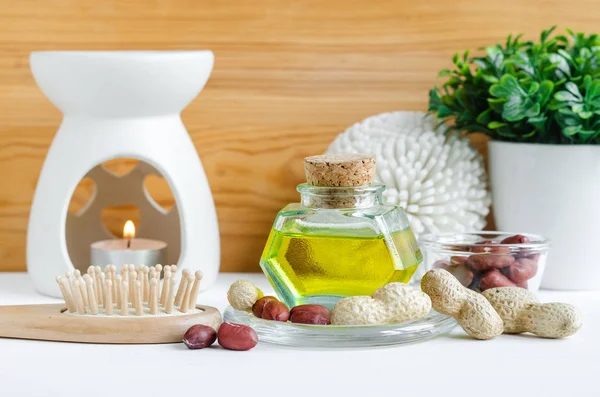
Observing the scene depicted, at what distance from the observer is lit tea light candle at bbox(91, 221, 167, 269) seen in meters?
0.96

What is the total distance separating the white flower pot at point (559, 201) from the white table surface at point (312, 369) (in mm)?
209

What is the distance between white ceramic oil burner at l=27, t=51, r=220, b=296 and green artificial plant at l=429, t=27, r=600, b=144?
29 centimetres

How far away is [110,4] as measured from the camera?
107cm

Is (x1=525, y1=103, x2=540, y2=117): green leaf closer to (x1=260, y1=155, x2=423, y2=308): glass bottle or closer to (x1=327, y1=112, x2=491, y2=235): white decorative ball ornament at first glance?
(x1=327, y1=112, x2=491, y2=235): white decorative ball ornament

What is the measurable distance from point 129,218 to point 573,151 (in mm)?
521

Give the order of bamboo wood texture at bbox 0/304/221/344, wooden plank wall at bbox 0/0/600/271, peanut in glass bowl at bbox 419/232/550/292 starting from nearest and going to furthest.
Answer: bamboo wood texture at bbox 0/304/221/344, peanut in glass bowl at bbox 419/232/550/292, wooden plank wall at bbox 0/0/600/271

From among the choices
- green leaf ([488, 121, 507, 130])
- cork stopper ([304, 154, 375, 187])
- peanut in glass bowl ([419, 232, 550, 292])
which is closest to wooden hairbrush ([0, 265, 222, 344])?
cork stopper ([304, 154, 375, 187])

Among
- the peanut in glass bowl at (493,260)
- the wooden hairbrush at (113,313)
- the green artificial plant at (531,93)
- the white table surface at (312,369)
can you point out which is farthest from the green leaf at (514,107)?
the wooden hairbrush at (113,313)

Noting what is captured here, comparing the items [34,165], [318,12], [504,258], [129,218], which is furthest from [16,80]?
[504,258]

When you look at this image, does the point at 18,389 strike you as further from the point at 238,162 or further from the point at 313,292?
the point at 238,162

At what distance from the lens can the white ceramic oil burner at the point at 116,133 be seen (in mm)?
888

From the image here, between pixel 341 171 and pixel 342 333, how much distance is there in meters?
0.15

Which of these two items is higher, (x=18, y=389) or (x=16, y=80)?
(x=16, y=80)

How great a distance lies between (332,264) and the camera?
818mm
